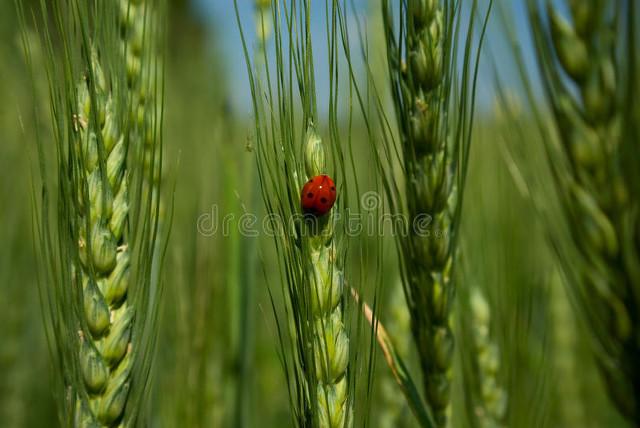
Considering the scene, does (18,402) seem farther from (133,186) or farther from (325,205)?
(325,205)

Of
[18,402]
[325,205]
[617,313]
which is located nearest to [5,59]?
[18,402]

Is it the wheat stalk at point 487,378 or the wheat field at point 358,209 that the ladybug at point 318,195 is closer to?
the wheat field at point 358,209

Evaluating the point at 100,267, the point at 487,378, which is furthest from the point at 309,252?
the point at 487,378

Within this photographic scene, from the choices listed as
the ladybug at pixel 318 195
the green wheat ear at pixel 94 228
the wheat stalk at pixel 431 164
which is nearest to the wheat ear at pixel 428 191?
the wheat stalk at pixel 431 164

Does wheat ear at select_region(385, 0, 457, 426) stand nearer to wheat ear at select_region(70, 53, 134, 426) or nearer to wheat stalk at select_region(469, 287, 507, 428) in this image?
wheat stalk at select_region(469, 287, 507, 428)

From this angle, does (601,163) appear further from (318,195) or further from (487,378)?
(487,378)

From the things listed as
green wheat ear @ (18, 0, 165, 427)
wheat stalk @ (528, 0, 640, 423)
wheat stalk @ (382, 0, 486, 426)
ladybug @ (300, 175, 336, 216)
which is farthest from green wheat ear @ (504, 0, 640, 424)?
Result: green wheat ear @ (18, 0, 165, 427)

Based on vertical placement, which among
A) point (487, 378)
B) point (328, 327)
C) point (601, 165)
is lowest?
point (487, 378)
